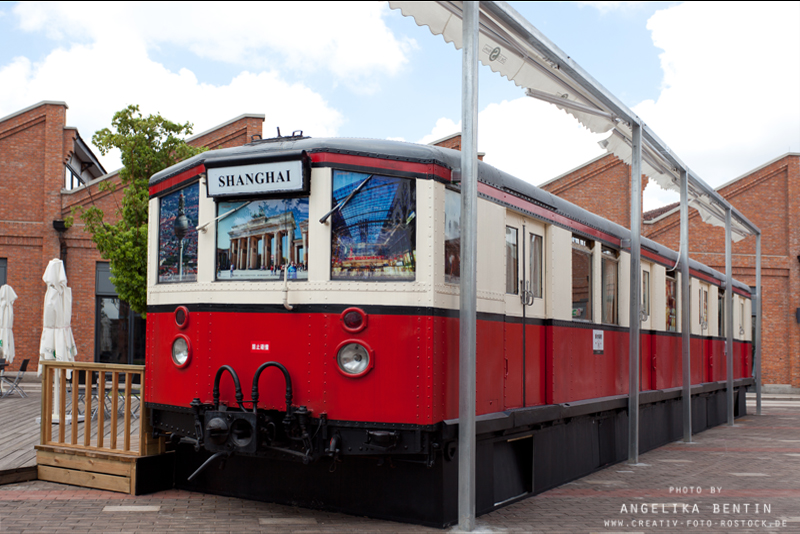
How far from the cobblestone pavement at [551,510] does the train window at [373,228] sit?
79.8 inches

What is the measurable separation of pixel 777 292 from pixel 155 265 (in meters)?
23.2

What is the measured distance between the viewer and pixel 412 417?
5750 millimetres

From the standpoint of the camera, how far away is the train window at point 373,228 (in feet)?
19.4

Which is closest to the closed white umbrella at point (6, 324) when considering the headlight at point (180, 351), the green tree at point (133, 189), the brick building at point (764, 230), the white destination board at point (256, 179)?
the green tree at point (133, 189)

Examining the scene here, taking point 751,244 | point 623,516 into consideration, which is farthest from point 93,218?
point 751,244

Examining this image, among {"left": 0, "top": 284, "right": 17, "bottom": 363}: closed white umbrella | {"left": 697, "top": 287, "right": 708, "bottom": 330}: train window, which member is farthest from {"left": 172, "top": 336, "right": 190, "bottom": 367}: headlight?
{"left": 0, "top": 284, "right": 17, "bottom": 363}: closed white umbrella

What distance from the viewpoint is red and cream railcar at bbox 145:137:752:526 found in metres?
5.82

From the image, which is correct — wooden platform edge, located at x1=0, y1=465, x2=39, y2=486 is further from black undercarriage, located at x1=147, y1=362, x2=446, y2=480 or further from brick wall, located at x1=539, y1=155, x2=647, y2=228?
brick wall, located at x1=539, y1=155, x2=647, y2=228

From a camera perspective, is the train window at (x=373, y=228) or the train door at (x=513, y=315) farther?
the train door at (x=513, y=315)

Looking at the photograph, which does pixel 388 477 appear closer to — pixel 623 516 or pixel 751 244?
pixel 623 516

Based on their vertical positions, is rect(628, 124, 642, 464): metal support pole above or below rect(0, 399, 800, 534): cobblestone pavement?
above

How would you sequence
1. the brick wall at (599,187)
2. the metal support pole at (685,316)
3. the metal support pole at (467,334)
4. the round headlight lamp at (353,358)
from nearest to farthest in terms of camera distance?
the round headlight lamp at (353,358) → the metal support pole at (467,334) → the metal support pole at (685,316) → the brick wall at (599,187)

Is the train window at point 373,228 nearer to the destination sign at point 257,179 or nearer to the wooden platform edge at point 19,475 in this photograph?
the destination sign at point 257,179

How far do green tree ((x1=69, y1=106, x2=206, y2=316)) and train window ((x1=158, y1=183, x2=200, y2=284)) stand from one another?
7656 mm
